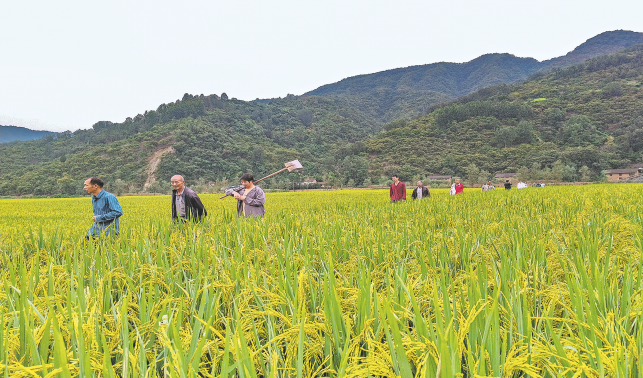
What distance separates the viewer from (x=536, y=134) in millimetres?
81938

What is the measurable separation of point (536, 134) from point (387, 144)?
35591 mm

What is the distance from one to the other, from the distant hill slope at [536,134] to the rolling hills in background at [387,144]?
0.27 m

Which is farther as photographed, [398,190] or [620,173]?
[620,173]

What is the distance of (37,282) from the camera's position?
5.77 ft

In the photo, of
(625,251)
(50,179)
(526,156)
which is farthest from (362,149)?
(625,251)

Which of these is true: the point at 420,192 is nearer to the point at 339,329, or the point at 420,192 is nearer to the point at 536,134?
the point at 339,329

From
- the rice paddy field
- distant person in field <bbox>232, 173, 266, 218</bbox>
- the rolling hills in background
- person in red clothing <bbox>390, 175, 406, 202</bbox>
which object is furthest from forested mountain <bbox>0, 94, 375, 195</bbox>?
the rice paddy field

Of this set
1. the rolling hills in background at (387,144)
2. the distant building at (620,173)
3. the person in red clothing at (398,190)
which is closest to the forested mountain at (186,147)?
the rolling hills in background at (387,144)

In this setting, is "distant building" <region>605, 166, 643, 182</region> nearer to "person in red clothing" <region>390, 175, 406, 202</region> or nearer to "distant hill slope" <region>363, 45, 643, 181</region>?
"distant hill slope" <region>363, 45, 643, 181</region>

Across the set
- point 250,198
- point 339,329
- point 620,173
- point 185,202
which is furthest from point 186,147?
point 339,329

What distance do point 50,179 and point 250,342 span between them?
89.3 meters

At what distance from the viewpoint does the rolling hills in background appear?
69250 mm

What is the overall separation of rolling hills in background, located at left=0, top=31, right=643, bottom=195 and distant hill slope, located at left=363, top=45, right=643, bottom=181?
10.7 inches

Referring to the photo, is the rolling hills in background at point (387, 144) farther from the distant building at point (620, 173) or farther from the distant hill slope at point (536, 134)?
the distant building at point (620, 173)
